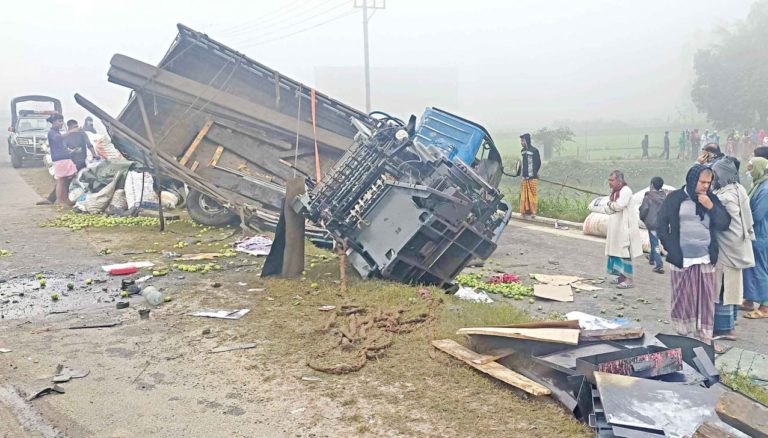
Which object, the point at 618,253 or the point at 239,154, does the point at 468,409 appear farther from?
the point at 239,154

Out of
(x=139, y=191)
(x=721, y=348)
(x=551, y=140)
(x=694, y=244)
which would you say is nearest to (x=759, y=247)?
(x=721, y=348)

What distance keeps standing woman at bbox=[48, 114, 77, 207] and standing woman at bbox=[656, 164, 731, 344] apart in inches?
472

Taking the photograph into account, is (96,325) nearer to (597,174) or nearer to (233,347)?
(233,347)

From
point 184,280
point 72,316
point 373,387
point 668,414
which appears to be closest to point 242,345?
point 373,387

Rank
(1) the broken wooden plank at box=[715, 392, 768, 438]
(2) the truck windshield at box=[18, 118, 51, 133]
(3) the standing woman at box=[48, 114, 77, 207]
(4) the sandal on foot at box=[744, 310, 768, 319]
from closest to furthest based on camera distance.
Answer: (1) the broken wooden plank at box=[715, 392, 768, 438] → (4) the sandal on foot at box=[744, 310, 768, 319] → (3) the standing woman at box=[48, 114, 77, 207] → (2) the truck windshield at box=[18, 118, 51, 133]

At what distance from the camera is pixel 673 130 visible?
45.6m

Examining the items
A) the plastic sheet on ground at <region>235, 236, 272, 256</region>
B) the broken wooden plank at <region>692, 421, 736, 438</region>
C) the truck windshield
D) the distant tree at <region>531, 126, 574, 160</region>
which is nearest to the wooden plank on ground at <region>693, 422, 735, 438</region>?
the broken wooden plank at <region>692, 421, 736, 438</region>

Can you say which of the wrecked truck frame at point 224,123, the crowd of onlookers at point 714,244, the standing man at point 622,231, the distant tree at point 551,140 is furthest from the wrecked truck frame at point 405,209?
the distant tree at point 551,140

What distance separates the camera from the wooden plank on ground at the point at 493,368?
397 centimetres

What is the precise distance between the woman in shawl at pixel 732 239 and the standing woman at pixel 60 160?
1227 cm

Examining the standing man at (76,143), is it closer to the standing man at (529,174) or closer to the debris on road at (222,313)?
the debris on road at (222,313)

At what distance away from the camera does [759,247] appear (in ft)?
21.0

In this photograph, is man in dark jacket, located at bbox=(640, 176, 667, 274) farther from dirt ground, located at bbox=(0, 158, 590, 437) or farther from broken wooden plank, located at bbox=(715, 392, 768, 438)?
A: broken wooden plank, located at bbox=(715, 392, 768, 438)

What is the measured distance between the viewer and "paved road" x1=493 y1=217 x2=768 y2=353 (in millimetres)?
6344
